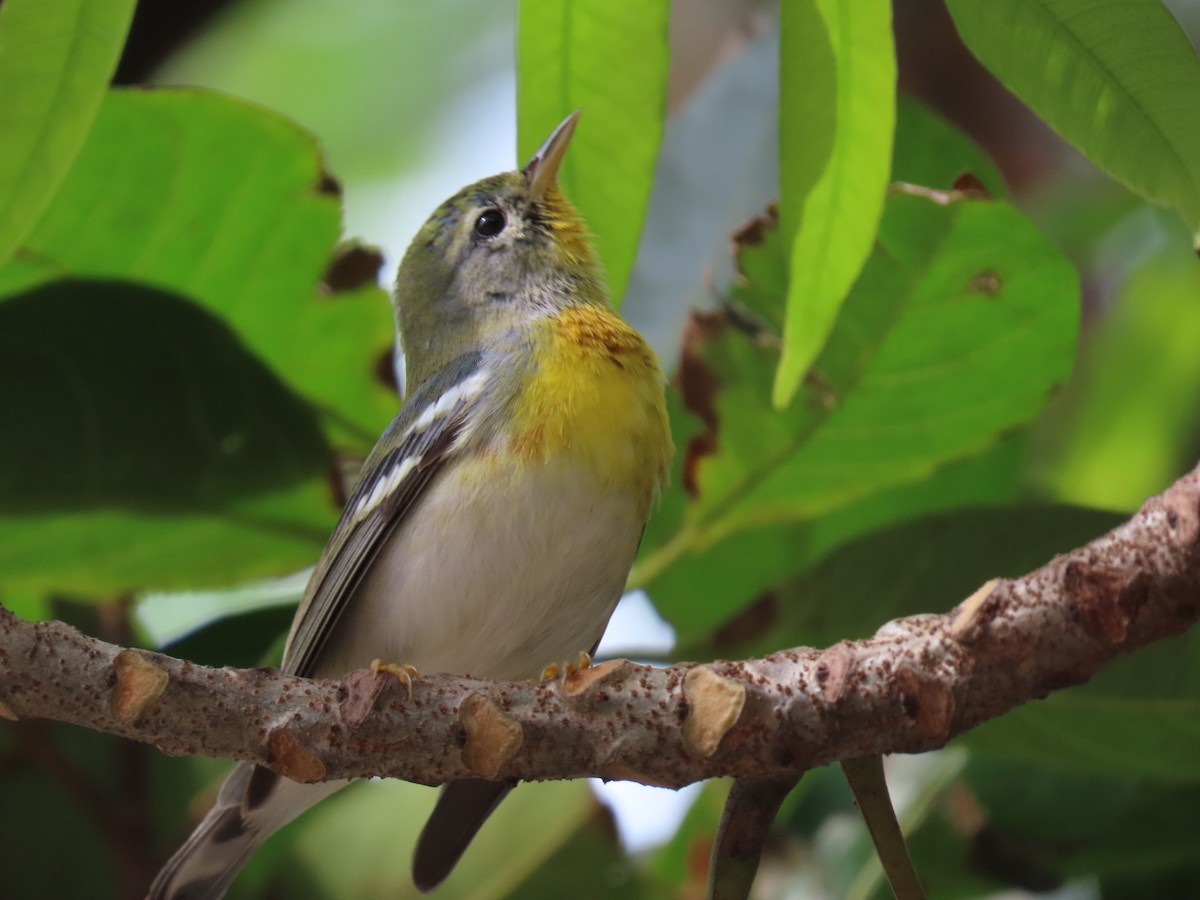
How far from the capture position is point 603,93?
5.01 feet

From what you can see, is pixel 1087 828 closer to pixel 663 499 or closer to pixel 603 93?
pixel 663 499

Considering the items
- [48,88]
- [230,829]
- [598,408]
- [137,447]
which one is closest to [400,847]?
[230,829]

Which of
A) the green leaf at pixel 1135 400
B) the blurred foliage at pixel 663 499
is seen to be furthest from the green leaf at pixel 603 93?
the green leaf at pixel 1135 400

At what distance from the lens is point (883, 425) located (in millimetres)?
2352

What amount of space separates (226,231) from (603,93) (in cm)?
115

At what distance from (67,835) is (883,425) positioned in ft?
5.83

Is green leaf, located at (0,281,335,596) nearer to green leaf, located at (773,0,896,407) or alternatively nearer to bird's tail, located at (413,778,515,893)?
bird's tail, located at (413,778,515,893)

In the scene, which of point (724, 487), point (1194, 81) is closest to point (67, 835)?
point (724, 487)

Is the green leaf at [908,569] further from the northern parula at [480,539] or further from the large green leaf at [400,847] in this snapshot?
the large green leaf at [400,847]

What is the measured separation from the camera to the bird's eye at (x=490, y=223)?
2971 mm

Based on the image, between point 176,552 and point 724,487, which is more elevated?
point 724,487

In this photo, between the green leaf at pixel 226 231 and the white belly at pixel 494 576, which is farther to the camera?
the green leaf at pixel 226 231

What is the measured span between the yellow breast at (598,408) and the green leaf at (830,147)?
919mm

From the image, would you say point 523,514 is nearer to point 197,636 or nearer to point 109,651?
point 197,636
